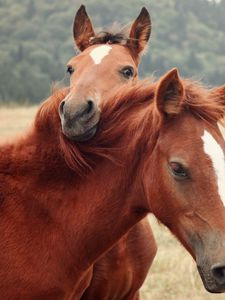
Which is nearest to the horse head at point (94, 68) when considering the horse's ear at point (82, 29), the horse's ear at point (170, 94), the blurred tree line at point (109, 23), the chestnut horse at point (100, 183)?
the horse's ear at point (82, 29)

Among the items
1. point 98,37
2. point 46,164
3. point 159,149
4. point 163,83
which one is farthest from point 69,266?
point 98,37

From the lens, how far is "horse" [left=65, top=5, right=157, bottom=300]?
4914mm

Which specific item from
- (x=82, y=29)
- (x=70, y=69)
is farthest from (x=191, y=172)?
(x=82, y=29)

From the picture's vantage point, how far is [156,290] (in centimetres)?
756

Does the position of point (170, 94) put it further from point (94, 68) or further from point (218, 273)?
point (94, 68)

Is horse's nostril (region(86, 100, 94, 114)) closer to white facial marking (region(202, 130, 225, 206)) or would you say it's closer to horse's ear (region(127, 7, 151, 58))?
white facial marking (region(202, 130, 225, 206))

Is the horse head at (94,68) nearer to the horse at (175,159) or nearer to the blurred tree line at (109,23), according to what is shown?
the horse at (175,159)

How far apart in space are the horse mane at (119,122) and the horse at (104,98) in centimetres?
8

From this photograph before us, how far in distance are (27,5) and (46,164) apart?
81.5 metres

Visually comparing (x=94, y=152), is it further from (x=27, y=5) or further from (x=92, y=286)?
(x=27, y=5)

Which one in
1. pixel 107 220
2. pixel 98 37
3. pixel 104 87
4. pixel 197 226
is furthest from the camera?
pixel 98 37

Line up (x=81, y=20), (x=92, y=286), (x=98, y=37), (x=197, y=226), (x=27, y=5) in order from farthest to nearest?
(x=27, y=5), (x=81, y=20), (x=98, y=37), (x=92, y=286), (x=197, y=226)

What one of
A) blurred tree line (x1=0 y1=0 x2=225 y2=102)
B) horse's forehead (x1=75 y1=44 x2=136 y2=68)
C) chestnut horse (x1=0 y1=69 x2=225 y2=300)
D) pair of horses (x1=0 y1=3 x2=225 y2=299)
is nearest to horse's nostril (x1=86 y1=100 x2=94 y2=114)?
pair of horses (x1=0 y1=3 x2=225 y2=299)

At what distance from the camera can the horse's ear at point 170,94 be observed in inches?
146
